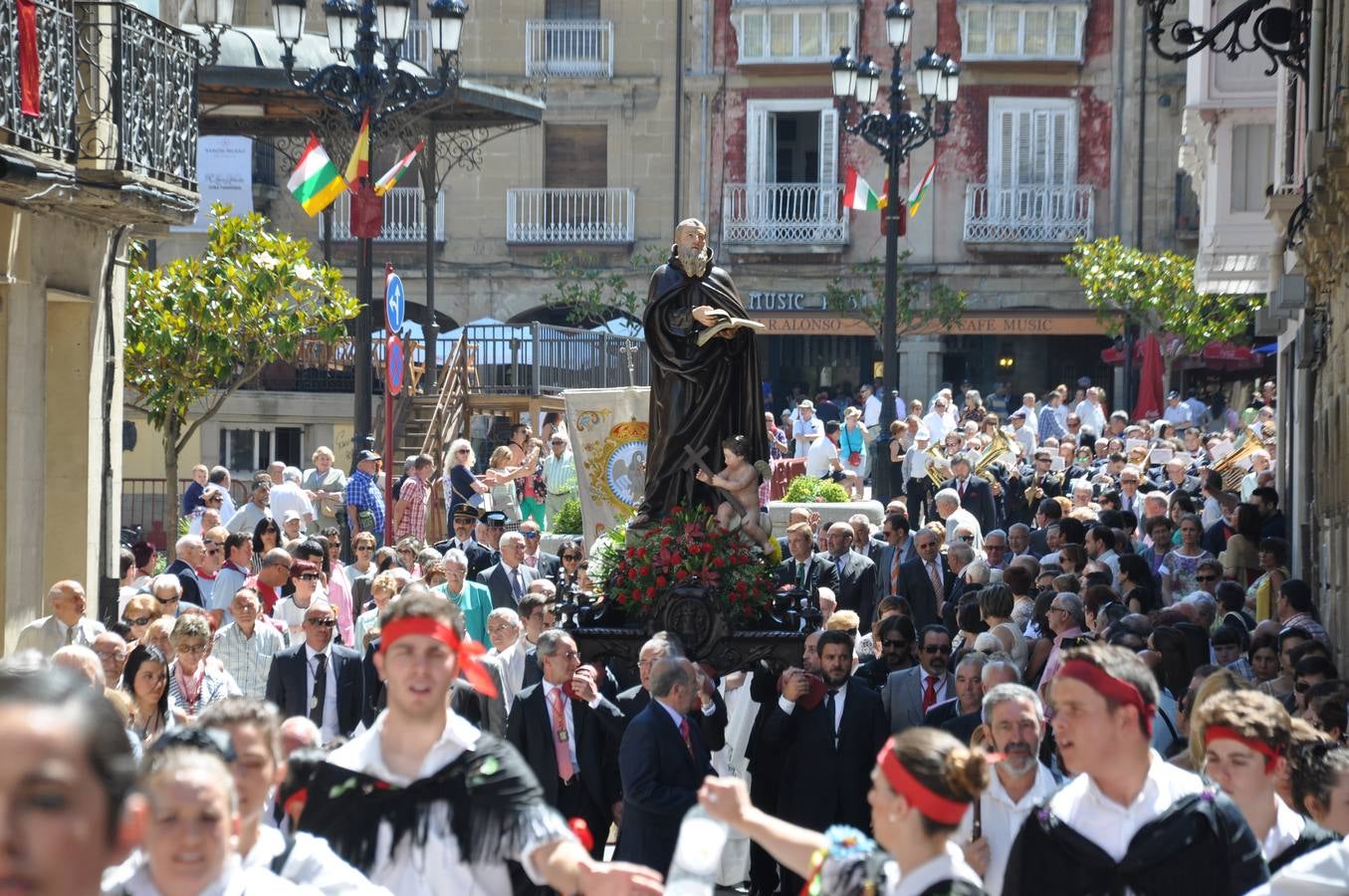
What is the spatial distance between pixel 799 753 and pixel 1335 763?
4005mm

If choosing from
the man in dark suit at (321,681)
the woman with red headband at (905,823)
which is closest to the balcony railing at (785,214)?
the man in dark suit at (321,681)

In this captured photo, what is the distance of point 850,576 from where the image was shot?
14914 millimetres

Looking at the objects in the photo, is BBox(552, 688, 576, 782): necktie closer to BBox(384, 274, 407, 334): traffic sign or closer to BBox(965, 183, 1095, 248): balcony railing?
BBox(384, 274, 407, 334): traffic sign

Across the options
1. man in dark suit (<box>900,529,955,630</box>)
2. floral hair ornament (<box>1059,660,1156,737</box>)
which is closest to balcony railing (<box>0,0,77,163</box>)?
man in dark suit (<box>900,529,955,630</box>)

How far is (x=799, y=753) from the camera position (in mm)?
9992

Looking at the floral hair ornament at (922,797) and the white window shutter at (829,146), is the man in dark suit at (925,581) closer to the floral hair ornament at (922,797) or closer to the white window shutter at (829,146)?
the floral hair ornament at (922,797)

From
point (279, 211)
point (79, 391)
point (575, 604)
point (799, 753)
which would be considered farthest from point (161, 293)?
point (279, 211)

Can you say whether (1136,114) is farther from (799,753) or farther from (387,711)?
(387,711)

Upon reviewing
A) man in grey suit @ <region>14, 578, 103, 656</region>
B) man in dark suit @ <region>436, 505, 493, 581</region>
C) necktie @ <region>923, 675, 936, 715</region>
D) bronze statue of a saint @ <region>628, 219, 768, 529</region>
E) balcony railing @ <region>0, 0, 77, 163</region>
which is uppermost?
balcony railing @ <region>0, 0, 77, 163</region>

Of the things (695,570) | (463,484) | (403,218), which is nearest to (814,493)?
(463,484)

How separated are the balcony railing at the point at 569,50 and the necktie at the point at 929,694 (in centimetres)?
2884

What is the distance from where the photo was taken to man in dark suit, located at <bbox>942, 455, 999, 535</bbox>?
19.9 meters

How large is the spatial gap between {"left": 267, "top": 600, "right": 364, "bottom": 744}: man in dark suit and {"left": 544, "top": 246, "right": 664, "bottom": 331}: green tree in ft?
84.4

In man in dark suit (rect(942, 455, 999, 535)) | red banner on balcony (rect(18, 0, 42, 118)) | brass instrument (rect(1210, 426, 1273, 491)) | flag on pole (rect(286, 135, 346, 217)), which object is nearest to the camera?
red banner on balcony (rect(18, 0, 42, 118))
